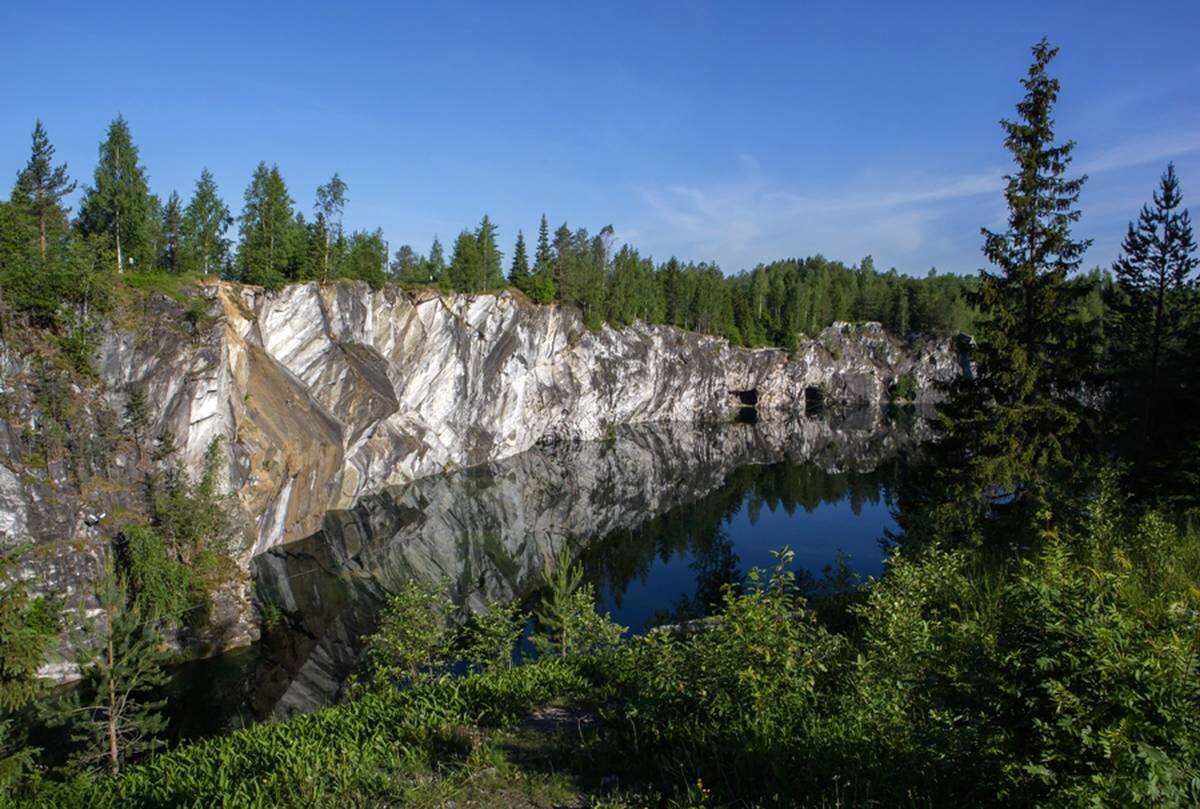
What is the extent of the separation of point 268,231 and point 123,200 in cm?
813

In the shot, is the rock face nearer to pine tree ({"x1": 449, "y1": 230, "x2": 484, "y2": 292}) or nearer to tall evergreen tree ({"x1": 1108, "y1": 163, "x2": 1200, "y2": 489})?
pine tree ({"x1": 449, "y1": 230, "x2": 484, "y2": 292})

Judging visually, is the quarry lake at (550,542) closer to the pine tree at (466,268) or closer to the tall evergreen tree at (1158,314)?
the tall evergreen tree at (1158,314)

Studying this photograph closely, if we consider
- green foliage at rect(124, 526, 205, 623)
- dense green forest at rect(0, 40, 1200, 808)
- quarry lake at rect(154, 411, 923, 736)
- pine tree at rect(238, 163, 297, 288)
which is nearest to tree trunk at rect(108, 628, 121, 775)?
dense green forest at rect(0, 40, 1200, 808)

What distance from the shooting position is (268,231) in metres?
45.3

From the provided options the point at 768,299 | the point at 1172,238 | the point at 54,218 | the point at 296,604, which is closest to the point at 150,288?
the point at 54,218

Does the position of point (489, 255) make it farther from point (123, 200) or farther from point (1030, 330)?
point (1030, 330)

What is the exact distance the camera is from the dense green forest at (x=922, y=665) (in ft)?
11.0

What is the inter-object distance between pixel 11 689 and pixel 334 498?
32746 mm

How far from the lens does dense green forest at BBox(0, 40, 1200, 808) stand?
3354 millimetres

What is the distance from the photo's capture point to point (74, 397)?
86.8 ft

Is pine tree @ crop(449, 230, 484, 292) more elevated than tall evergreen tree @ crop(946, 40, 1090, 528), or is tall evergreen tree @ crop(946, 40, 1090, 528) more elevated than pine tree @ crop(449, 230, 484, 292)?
pine tree @ crop(449, 230, 484, 292)

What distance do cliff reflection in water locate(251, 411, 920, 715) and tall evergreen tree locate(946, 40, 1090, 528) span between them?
1246 centimetres

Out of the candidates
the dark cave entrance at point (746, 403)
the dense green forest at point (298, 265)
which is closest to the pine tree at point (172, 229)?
the dense green forest at point (298, 265)

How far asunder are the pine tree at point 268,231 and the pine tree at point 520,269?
2532cm
